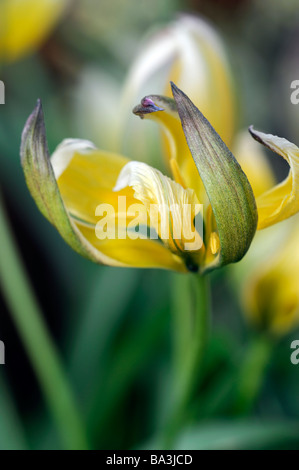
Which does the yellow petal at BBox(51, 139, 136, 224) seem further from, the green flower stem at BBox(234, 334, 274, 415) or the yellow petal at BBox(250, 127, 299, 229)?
the green flower stem at BBox(234, 334, 274, 415)

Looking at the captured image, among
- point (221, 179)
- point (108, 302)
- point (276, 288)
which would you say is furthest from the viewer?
point (108, 302)

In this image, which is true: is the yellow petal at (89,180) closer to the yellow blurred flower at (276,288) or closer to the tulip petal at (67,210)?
the tulip petal at (67,210)

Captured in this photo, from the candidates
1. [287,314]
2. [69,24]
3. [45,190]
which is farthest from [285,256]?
[69,24]


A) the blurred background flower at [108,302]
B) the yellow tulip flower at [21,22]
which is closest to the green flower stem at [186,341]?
the blurred background flower at [108,302]

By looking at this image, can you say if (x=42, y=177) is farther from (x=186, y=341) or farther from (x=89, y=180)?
(x=186, y=341)

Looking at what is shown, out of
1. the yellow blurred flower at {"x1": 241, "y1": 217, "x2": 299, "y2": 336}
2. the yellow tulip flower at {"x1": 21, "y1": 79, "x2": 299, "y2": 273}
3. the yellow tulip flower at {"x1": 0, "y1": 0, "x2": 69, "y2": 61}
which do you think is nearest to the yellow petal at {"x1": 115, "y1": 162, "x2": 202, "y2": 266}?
the yellow tulip flower at {"x1": 21, "y1": 79, "x2": 299, "y2": 273}

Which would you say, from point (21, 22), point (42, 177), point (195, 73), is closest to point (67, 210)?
point (42, 177)

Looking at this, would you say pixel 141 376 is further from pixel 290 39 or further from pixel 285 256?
pixel 290 39
